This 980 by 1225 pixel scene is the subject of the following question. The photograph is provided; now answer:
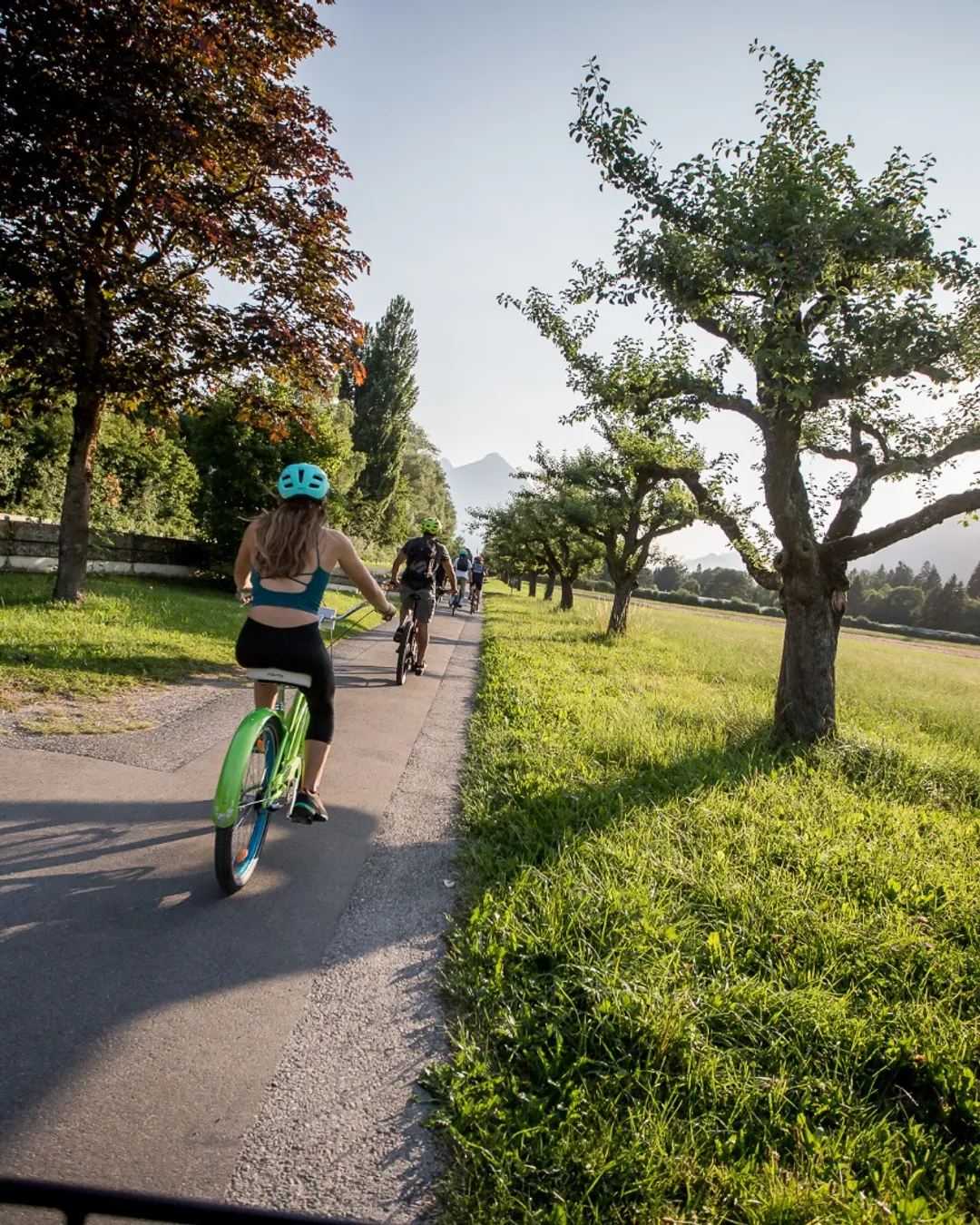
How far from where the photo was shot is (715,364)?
7910 millimetres

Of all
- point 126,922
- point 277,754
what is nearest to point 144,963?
point 126,922

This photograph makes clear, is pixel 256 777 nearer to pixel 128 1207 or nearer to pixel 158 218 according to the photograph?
pixel 128 1207

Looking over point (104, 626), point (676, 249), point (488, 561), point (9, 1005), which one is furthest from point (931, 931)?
point (488, 561)

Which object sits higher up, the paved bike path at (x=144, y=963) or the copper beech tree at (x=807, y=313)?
the copper beech tree at (x=807, y=313)

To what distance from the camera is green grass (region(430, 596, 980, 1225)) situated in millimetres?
2023

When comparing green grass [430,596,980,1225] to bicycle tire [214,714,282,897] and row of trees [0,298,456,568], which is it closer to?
bicycle tire [214,714,282,897]

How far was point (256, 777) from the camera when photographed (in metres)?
3.49

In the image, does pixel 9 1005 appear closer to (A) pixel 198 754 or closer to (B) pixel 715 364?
(A) pixel 198 754

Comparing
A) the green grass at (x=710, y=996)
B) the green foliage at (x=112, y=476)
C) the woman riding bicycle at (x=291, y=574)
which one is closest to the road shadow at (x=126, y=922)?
the green grass at (x=710, y=996)

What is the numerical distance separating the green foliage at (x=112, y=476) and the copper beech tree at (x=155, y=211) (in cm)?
290

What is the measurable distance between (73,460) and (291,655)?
324 inches

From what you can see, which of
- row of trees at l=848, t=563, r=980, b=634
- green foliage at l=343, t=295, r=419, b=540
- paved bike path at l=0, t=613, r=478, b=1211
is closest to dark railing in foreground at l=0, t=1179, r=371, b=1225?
paved bike path at l=0, t=613, r=478, b=1211

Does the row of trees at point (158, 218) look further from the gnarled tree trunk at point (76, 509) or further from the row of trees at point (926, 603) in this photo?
the row of trees at point (926, 603)

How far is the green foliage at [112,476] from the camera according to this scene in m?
16.8
